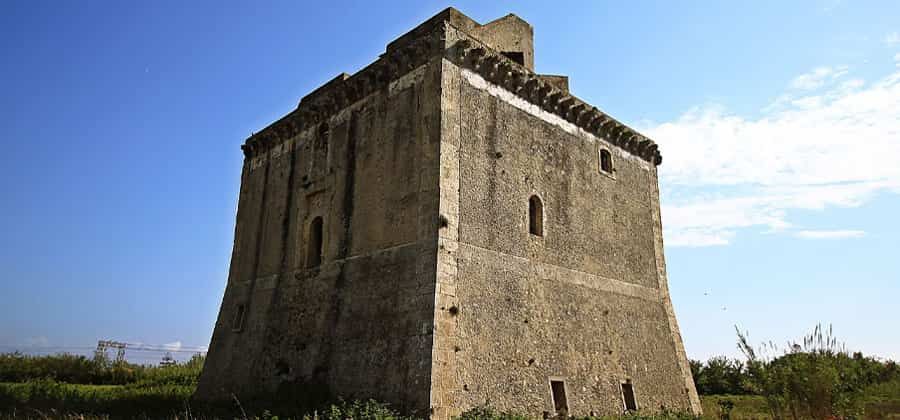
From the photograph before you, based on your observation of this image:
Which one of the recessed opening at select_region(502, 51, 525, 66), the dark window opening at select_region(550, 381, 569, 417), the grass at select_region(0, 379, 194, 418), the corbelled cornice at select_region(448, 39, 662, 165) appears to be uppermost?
the recessed opening at select_region(502, 51, 525, 66)

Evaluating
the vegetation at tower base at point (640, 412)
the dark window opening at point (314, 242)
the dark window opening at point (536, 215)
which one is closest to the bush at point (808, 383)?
the vegetation at tower base at point (640, 412)

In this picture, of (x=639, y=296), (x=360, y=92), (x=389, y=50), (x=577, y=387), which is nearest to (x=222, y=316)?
(x=360, y=92)

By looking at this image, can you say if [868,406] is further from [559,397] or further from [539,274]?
[539,274]

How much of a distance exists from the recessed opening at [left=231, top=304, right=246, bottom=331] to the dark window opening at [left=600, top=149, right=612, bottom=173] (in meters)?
9.95

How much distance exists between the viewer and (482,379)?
10.6 metres

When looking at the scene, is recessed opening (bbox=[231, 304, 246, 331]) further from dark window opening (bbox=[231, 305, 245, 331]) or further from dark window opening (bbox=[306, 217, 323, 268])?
dark window opening (bbox=[306, 217, 323, 268])

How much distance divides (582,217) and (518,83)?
3453 millimetres

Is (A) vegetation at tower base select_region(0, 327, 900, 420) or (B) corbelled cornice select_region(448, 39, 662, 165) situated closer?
(A) vegetation at tower base select_region(0, 327, 900, 420)

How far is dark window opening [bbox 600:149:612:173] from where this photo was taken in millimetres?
15805

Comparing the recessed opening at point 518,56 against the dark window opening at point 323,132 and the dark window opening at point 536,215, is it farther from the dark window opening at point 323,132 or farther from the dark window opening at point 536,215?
the dark window opening at point 323,132

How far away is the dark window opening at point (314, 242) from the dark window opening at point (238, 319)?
295cm

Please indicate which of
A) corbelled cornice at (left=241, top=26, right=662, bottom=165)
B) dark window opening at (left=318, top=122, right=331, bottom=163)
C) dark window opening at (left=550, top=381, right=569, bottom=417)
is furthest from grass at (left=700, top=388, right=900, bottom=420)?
dark window opening at (left=318, top=122, right=331, bottom=163)

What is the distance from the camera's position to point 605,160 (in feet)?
52.3

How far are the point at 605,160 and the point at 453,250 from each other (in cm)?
663
